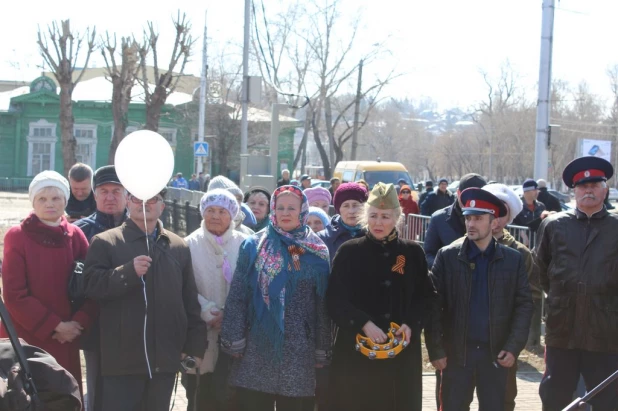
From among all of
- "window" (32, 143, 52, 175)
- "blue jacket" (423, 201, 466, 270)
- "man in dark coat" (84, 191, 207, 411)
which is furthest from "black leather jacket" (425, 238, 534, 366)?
"window" (32, 143, 52, 175)

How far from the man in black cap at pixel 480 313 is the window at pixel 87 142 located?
46363 millimetres

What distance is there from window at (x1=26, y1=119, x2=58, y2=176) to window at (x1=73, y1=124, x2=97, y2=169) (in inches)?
67.7

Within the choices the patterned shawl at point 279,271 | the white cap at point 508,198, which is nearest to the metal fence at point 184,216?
the white cap at point 508,198

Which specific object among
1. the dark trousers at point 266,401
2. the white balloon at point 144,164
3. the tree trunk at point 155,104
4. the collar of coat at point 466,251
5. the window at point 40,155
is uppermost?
the tree trunk at point 155,104

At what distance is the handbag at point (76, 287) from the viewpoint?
4707 mm

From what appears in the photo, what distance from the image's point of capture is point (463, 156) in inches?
3688

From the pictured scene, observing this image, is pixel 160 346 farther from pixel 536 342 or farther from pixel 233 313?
pixel 536 342

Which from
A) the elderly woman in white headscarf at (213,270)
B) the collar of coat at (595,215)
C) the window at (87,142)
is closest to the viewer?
the collar of coat at (595,215)

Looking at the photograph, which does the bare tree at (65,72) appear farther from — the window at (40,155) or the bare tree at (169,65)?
the window at (40,155)

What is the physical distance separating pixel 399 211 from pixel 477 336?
3.00 ft

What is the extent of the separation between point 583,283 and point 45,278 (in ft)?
11.3

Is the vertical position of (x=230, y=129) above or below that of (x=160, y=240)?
above

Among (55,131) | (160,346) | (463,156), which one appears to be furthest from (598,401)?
(463,156)

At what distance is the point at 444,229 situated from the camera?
19.6 feet
